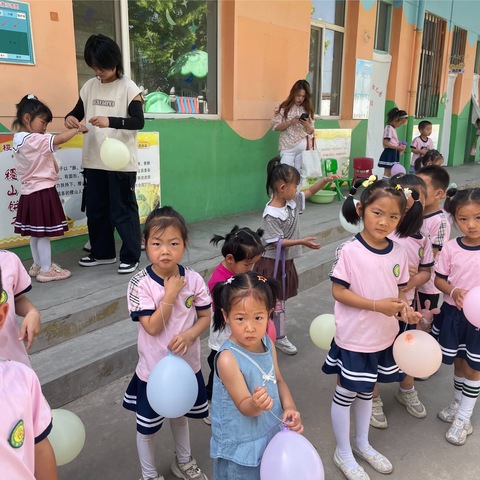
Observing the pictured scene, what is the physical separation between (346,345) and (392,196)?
709mm

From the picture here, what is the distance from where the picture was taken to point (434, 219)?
2.70 metres

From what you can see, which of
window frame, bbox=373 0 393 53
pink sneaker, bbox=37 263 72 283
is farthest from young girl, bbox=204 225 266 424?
window frame, bbox=373 0 393 53

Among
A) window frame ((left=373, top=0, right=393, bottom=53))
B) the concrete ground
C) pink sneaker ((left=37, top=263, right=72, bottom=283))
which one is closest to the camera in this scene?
the concrete ground

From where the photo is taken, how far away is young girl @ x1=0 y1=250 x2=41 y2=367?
162cm

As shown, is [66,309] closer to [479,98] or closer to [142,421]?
[142,421]

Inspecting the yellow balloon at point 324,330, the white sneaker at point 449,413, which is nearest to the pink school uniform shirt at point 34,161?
the yellow balloon at point 324,330

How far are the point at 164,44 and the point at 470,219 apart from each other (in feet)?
12.7

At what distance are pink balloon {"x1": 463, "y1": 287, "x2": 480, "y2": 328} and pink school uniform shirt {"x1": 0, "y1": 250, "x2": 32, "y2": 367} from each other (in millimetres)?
1935

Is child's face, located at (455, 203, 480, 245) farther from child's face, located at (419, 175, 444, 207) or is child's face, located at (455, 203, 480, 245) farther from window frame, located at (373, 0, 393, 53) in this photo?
window frame, located at (373, 0, 393, 53)

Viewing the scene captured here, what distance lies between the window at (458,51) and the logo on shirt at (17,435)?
12.5 metres

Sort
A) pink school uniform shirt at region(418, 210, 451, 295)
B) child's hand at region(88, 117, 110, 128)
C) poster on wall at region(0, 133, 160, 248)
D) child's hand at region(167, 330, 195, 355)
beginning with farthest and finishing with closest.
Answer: poster on wall at region(0, 133, 160, 248) < child's hand at region(88, 117, 110, 128) < pink school uniform shirt at region(418, 210, 451, 295) < child's hand at region(167, 330, 195, 355)

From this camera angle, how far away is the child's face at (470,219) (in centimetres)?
228

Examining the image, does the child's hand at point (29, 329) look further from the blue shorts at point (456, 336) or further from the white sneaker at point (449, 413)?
the white sneaker at point (449, 413)

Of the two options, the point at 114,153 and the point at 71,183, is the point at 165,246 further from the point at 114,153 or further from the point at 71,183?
the point at 71,183
